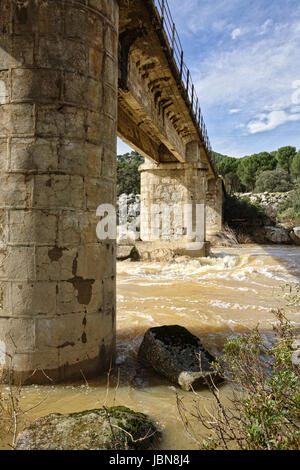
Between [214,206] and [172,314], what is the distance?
21.7m

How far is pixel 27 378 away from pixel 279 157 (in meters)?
56.8

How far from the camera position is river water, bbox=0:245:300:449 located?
3018mm

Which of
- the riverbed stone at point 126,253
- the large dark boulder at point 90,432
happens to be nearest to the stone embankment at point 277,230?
→ the riverbed stone at point 126,253

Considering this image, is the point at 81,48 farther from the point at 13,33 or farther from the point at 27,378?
the point at 27,378

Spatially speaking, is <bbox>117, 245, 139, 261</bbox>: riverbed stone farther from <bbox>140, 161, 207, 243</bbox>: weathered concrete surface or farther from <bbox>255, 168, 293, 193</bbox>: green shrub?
<bbox>255, 168, 293, 193</bbox>: green shrub

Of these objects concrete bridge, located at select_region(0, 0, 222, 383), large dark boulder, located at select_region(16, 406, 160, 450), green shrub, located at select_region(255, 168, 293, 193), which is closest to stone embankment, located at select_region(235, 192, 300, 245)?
green shrub, located at select_region(255, 168, 293, 193)

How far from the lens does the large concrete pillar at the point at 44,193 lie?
3387 millimetres

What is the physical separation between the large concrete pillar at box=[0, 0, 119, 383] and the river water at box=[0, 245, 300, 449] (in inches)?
16.3

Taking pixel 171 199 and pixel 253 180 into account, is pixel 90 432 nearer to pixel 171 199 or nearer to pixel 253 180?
pixel 171 199

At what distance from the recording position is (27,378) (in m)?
3.35

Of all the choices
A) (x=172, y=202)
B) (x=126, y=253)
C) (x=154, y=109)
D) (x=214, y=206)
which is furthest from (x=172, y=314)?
(x=214, y=206)

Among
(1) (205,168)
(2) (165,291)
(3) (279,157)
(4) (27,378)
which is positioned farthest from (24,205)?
(3) (279,157)

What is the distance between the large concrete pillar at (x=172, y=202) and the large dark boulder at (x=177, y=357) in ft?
34.2

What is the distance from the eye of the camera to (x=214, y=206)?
2711 centimetres
